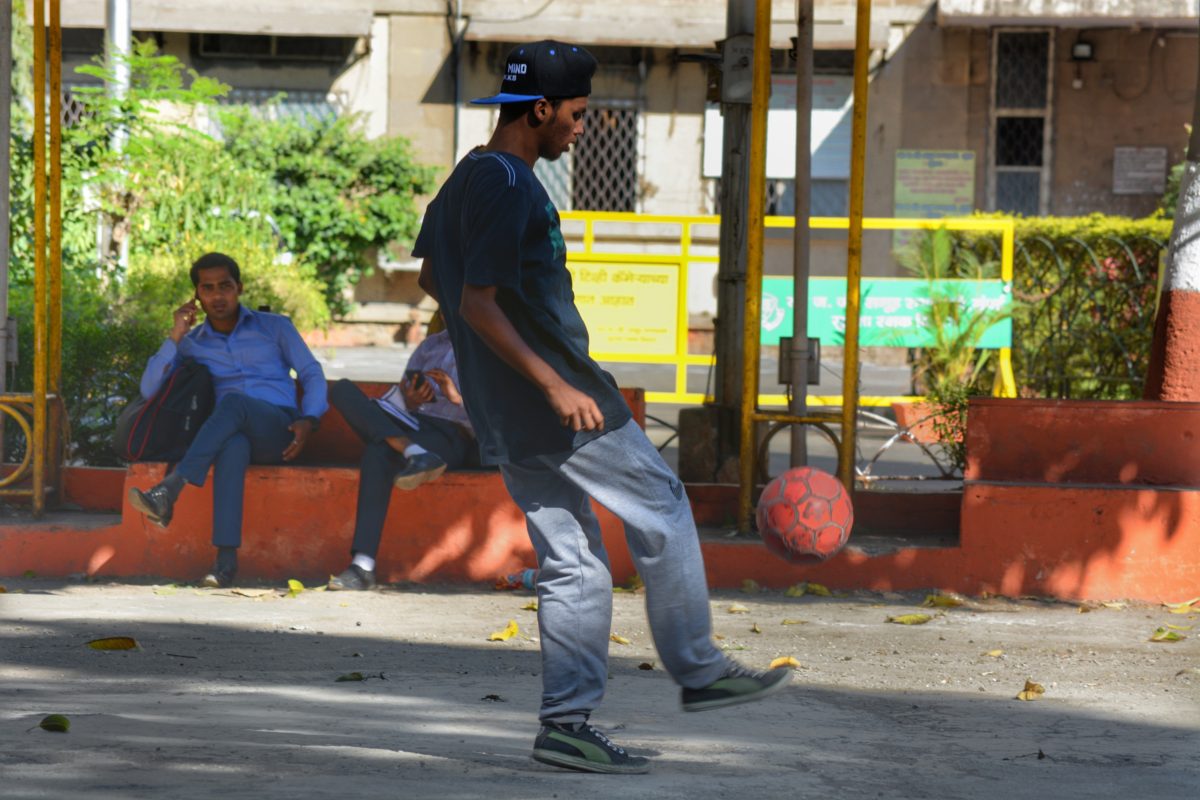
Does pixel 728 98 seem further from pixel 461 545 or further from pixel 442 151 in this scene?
pixel 442 151

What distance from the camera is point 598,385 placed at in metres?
3.89

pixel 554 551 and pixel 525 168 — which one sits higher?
pixel 525 168

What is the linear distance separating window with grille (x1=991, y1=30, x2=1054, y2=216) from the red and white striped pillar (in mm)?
12109

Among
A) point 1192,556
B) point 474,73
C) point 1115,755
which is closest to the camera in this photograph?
point 1115,755

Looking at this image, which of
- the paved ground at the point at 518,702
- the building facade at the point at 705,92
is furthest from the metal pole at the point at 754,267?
the building facade at the point at 705,92

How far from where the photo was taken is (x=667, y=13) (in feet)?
63.3

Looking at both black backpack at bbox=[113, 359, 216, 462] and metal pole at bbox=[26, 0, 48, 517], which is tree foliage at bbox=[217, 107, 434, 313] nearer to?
metal pole at bbox=[26, 0, 48, 517]

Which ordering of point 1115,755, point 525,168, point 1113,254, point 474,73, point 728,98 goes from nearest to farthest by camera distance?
point 525,168
point 1115,755
point 728,98
point 1113,254
point 474,73

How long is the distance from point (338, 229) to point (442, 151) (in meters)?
1.99

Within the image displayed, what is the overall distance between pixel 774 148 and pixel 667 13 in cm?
206

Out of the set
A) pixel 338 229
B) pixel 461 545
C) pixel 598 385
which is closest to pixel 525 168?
pixel 598 385

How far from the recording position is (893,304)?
11.2 metres

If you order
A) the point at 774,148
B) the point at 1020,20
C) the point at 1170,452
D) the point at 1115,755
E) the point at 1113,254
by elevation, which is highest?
the point at 1020,20

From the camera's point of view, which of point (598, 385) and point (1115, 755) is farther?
point (1115, 755)
